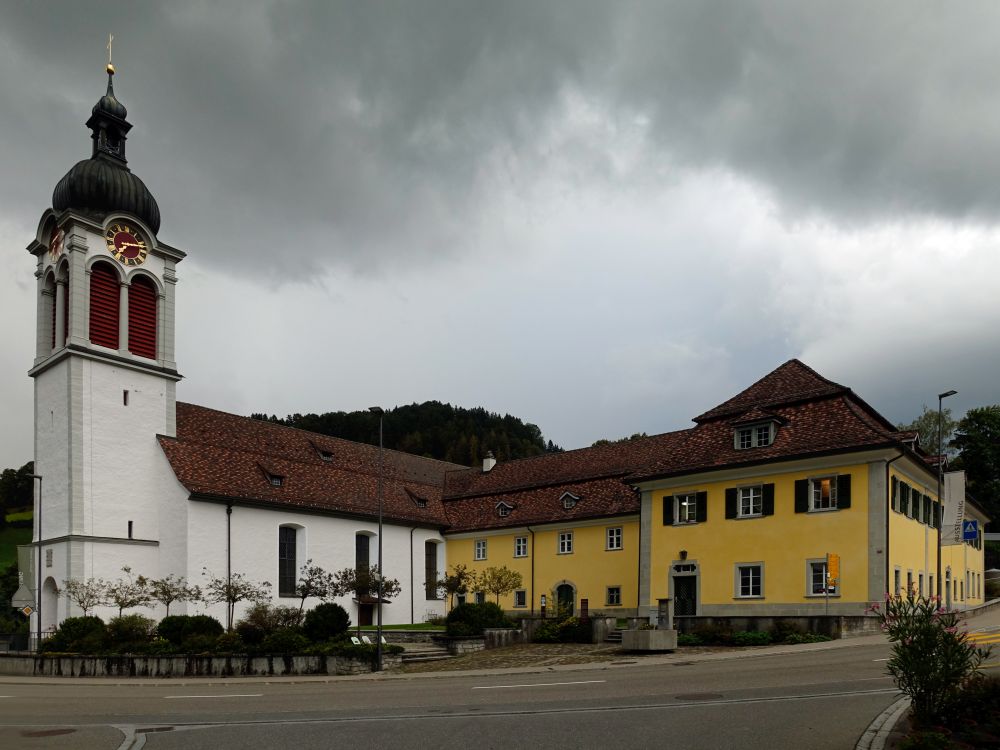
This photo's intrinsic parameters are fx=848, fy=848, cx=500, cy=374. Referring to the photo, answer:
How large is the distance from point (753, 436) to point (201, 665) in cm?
2221

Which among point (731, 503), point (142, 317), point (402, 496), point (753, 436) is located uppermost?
point (142, 317)

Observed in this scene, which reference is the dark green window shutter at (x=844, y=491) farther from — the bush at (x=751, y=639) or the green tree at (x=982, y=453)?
the green tree at (x=982, y=453)

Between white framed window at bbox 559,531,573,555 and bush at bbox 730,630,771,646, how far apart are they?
56.4 feet

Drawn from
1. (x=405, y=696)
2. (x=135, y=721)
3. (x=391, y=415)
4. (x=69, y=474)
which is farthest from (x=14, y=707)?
(x=391, y=415)

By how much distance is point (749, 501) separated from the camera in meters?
33.9

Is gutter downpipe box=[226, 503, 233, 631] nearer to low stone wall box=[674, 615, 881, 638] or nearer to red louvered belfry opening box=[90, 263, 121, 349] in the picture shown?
red louvered belfry opening box=[90, 263, 121, 349]

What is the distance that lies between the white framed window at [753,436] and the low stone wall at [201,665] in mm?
16302

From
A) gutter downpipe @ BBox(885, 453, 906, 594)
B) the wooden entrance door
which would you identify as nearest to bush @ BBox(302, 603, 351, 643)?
the wooden entrance door

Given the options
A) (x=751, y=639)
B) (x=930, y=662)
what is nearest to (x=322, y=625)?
(x=751, y=639)

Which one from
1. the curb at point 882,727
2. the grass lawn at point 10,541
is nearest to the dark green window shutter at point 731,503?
the curb at point 882,727

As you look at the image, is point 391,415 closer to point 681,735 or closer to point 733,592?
point 733,592

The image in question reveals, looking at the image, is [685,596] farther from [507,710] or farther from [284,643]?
[507,710]

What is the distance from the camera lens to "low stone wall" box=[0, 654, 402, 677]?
2591 centimetres

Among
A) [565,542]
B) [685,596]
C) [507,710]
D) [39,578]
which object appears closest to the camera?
[507,710]
